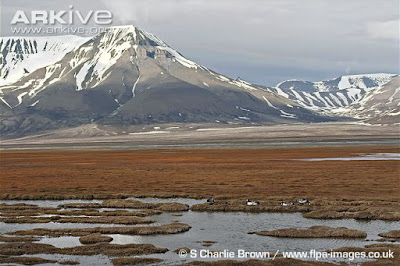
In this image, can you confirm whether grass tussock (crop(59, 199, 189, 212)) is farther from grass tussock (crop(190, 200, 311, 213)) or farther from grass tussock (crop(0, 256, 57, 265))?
grass tussock (crop(0, 256, 57, 265))

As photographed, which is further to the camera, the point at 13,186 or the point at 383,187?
the point at 13,186

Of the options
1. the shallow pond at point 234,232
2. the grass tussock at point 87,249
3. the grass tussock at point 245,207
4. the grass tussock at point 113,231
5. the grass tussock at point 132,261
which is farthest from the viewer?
the grass tussock at point 245,207

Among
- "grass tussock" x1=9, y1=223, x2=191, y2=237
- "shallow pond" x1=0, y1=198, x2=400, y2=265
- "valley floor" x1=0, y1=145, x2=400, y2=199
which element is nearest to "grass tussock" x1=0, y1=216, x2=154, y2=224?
"shallow pond" x1=0, y1=198, x2=400, y2=265

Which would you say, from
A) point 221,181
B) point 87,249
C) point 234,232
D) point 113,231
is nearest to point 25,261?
point 87,249

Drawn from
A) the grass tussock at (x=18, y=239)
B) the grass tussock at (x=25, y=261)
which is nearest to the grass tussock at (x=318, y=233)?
the grass tussock at (x=25, y=261)

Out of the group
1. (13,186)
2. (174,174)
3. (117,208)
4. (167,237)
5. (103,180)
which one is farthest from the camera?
(174,174)

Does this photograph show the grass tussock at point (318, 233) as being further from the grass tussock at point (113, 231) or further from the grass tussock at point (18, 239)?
the grass tussock at point (18, 239)

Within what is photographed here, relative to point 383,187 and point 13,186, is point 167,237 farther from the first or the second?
point 13,186

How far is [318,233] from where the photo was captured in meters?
34.2

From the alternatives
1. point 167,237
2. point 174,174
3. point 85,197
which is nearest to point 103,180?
point 174,174

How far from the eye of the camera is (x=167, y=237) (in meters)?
34.8

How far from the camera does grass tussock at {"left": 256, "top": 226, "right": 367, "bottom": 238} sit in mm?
33750

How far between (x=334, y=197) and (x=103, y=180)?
33848 mm

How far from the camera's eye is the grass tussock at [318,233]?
111 ft
